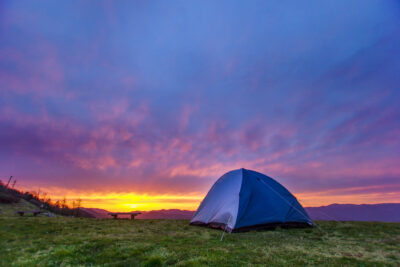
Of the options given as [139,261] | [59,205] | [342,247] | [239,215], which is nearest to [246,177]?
[239,215]

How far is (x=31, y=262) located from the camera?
493cm

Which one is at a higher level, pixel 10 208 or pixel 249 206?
pixel 249 206

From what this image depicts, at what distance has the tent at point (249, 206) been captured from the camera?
9891 millimetres

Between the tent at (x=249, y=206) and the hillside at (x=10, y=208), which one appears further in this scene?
the hillside at (x=10, y=208)

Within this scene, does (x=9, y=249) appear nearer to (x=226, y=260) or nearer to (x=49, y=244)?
(x=49, y=244)

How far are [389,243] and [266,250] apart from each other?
4669 millimetres

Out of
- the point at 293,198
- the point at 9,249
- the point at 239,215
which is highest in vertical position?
the point at 293,198

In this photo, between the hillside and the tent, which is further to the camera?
the hillside

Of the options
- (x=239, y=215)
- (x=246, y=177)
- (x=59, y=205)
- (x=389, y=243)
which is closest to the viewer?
(x=389, y=243)

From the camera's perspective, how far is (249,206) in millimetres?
10180

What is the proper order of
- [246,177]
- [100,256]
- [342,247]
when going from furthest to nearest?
[246,177], [342,247], [100,256]

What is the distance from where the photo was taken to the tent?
32.4 ft

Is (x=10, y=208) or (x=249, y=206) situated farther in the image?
(x=10, y=208)

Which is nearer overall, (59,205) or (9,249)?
(9,249)
